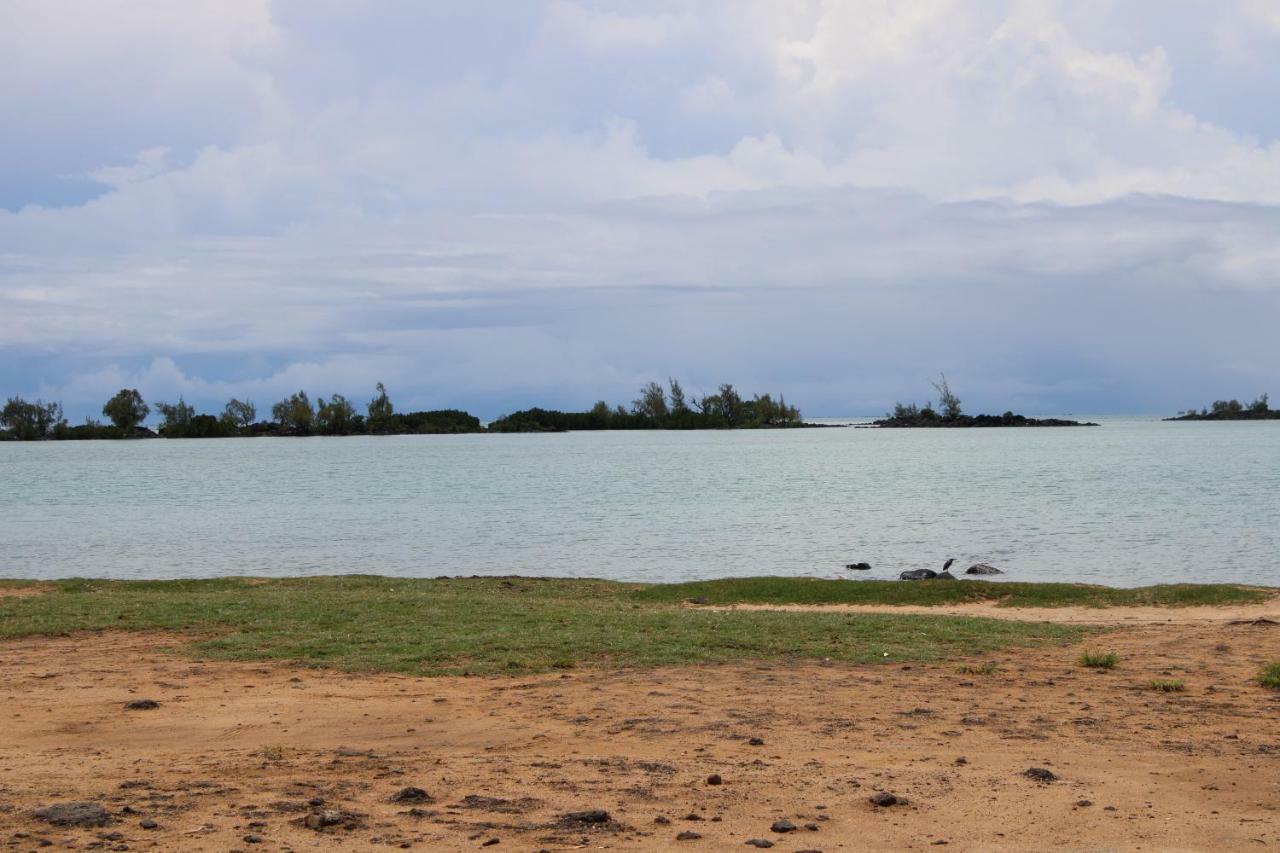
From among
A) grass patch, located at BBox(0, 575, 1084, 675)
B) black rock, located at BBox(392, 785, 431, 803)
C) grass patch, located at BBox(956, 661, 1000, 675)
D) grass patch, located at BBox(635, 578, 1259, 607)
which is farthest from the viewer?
grass patch, located at BBox(635, 578, 1259, 607)

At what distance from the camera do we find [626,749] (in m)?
9.18

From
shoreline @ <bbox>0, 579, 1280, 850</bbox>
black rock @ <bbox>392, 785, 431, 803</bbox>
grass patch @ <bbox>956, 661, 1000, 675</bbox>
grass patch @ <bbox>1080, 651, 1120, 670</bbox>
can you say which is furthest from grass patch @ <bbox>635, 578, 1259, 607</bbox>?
black rock @ <bbox>392, 785, 431, 803</bbox>

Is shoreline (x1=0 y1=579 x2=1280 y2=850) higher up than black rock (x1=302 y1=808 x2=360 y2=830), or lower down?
lower down

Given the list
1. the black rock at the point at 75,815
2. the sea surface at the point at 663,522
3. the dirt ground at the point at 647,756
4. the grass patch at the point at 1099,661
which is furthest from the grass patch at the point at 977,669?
the sea surface at the point at 663,522

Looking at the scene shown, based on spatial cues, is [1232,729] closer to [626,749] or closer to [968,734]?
[968,734]

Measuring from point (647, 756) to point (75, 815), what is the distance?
4.10 m

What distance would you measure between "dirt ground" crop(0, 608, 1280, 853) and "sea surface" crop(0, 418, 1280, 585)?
19013 millimetres

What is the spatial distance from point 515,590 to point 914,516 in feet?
91.9

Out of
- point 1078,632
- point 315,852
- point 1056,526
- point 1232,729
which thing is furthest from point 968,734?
point 1056,526

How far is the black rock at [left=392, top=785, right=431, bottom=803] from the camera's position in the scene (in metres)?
7.62

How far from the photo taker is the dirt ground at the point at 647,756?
23.2 ft

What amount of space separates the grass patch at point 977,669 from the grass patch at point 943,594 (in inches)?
386

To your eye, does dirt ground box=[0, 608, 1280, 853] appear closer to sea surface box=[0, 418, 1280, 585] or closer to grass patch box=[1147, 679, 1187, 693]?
grass patch box=[1147, 679, 1187, 693]

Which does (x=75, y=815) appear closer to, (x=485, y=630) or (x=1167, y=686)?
(x=485, y=630)
